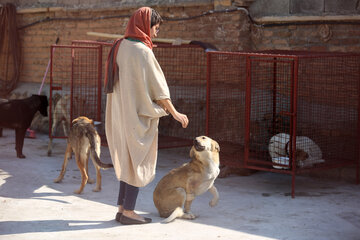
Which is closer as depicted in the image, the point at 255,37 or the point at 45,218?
the point at 45,218

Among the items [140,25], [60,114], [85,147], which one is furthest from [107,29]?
[140,25]

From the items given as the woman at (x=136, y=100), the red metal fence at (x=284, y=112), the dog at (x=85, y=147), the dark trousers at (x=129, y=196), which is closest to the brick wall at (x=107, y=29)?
the red metal fence at (x=284, y=112)

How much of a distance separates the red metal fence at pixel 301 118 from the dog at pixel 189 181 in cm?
139

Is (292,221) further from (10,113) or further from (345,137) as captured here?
(10,113)

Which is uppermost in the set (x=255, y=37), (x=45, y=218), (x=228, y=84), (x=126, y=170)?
(x=255, y=37)

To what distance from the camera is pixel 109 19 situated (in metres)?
10.8

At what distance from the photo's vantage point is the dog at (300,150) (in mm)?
7004

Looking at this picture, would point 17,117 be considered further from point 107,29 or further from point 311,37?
point 311,37

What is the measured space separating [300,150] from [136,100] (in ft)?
8.38

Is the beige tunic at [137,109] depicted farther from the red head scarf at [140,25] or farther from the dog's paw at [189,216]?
the dog's paw at [189,216]

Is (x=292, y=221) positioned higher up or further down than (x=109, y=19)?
further down

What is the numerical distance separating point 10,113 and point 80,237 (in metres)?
4.33

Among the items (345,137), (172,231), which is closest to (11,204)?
(172,231)

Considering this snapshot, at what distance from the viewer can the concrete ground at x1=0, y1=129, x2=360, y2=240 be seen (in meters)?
5.34
